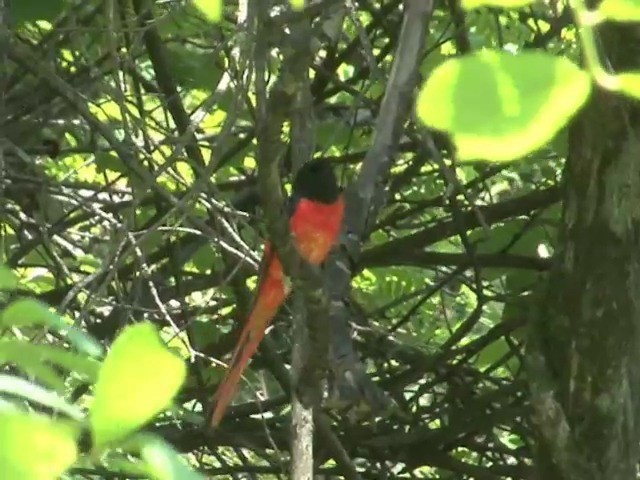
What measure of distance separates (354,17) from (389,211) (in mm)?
1359

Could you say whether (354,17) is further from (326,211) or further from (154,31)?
(326,211)

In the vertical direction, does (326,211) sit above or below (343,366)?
above

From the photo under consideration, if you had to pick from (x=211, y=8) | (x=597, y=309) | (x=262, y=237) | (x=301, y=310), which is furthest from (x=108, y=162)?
(x=211, y=8)

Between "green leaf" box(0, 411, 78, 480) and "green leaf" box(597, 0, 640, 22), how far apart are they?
25cm

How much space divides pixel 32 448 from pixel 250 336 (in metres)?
2.39

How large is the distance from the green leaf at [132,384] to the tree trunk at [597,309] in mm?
1720

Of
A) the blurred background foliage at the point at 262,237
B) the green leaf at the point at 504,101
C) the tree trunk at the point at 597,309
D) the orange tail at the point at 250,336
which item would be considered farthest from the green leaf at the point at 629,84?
the orange tail at the point at 250,336

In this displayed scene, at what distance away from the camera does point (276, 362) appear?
2918mm

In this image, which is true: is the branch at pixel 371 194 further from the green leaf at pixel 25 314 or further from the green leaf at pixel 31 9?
the green leaf at pixel 25 314

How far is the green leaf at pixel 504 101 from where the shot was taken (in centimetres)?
41

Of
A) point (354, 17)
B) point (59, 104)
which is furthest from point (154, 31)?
point (354, 17)

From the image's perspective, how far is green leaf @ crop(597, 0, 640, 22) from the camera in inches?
17.3

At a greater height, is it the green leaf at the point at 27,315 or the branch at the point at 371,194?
the branch at the point at 371,194

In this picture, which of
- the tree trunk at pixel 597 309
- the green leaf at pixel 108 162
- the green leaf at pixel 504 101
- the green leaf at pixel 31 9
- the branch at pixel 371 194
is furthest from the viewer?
the green leaf at pixel 108 162
